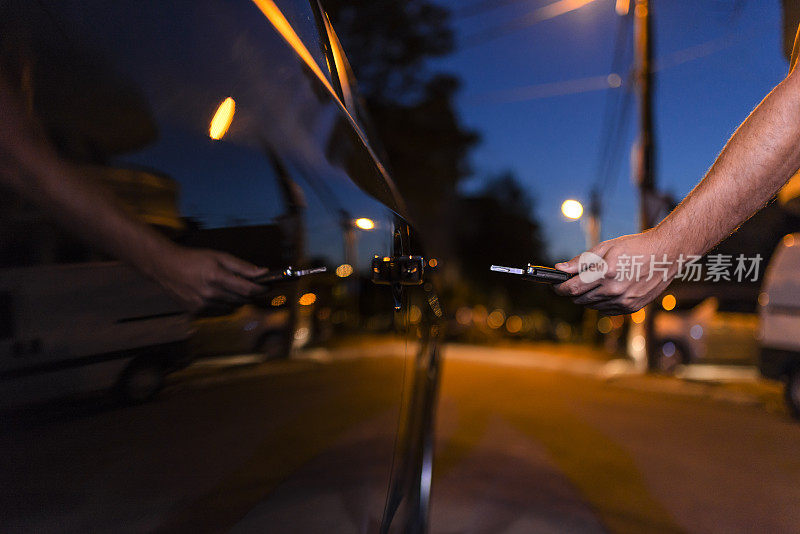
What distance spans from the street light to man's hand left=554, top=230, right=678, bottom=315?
332 mm

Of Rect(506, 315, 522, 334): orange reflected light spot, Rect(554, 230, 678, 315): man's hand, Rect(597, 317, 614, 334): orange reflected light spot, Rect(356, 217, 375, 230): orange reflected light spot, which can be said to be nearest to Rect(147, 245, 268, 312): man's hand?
Rect(356, 217, 375, 230): orange reflected light spot

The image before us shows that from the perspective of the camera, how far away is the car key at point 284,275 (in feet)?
2.92

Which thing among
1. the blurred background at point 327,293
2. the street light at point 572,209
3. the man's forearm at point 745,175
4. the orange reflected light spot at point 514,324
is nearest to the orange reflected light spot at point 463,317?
the orange reflected light spot at point 514,324

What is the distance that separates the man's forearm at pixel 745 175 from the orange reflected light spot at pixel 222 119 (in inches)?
37.6

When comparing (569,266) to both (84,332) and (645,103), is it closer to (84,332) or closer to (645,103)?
(645,103)

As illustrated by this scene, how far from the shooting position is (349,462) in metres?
1.20

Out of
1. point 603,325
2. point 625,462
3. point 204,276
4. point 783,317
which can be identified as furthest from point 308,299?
point 603,325

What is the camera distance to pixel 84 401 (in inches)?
24.9

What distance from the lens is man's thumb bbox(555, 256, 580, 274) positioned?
128 centimetres

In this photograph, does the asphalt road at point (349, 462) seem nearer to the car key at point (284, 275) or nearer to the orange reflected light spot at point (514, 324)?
the car key at point (284, 275)

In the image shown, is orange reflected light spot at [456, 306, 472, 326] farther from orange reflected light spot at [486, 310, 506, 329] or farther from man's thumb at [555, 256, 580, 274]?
man's thumb at [555, 256, 580, 274]

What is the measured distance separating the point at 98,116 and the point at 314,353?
58cm

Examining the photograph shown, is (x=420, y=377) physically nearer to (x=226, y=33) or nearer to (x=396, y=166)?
(x=226, y=33)

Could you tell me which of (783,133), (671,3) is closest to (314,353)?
(783,133)
